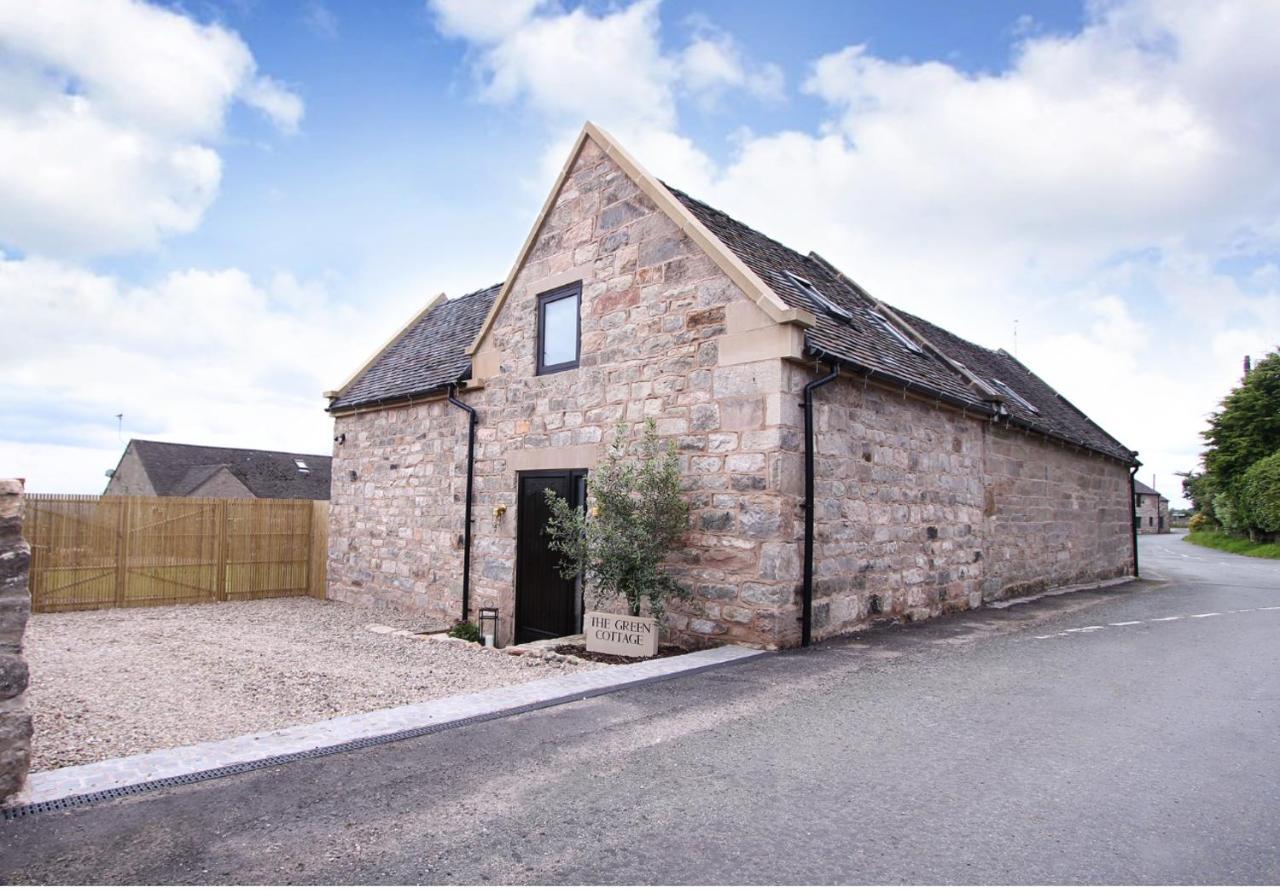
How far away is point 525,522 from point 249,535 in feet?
25.7

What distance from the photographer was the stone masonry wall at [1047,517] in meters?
12.2

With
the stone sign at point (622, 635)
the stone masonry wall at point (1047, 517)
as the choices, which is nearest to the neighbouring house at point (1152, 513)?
the stone masonry wall at point (1047, 517)

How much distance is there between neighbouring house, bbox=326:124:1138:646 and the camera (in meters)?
8.12

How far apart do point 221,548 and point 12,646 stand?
486 inches

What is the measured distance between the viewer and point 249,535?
15.3 m

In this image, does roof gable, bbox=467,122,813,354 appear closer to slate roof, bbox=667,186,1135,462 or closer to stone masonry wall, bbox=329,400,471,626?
slate roof, bbox=667,186,1135,462

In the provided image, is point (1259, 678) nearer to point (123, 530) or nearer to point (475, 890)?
point (475, 890)

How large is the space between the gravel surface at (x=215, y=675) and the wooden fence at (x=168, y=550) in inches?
40.4

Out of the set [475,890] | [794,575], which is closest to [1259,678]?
[794,575]

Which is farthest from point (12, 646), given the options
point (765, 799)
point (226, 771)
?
point (765, 799)

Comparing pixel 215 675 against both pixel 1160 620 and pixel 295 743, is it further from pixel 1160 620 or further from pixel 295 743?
pixel 1160 620

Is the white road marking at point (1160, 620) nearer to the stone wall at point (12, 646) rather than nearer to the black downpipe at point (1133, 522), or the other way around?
the black downpipe at point (1133, 522)

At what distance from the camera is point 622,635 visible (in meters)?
8.08

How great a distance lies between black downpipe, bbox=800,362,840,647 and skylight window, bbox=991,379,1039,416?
7898 mm
